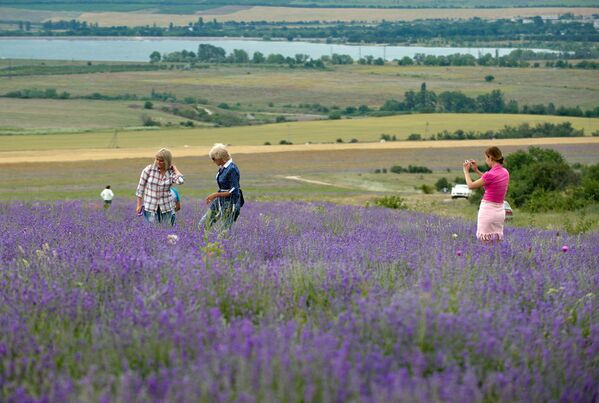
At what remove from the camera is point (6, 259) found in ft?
21.8

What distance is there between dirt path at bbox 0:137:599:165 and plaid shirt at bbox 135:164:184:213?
50226mm

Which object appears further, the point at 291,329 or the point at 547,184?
the point at 547,184

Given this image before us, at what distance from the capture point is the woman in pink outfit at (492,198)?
994cm

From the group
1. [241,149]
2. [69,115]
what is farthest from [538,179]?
[69,115]

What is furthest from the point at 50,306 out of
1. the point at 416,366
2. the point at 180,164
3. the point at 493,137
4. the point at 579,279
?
the point at 493,137

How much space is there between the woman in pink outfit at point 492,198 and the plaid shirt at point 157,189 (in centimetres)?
353

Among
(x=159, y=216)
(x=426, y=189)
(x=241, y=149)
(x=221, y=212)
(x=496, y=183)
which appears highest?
(x=496, y=183)

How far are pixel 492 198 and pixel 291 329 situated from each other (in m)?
6.24

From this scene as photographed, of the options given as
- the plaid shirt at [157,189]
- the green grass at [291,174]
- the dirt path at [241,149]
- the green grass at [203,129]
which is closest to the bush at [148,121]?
the green grass at [203,129]

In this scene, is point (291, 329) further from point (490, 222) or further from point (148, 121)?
point (148, 121)

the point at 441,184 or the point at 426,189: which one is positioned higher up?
the point at 426,189

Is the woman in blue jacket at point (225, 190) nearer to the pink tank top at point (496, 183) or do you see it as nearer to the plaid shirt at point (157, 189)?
the plaid shirt at point (157, 189)

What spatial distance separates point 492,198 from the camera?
33.3 feet

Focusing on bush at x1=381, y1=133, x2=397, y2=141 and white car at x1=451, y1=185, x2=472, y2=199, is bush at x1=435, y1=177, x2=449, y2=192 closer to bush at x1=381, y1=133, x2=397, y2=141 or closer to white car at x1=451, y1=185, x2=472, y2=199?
white car at x1=451, y1=185, x2=472, y2=199
